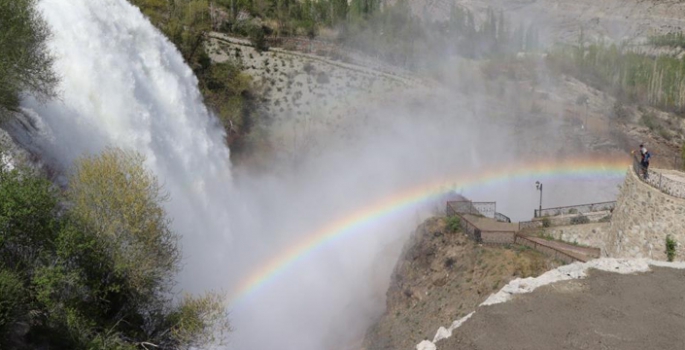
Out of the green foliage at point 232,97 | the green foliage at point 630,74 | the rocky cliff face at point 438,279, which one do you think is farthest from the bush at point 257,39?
the green foliage at point 630,74

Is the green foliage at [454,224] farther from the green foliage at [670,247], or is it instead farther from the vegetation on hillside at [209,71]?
the vegetation on hillside at [209,71]

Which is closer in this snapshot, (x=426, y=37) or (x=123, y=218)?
(x=123, y=218)

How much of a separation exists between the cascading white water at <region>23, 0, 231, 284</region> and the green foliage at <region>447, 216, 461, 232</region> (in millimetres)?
10607

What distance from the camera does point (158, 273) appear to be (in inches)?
567

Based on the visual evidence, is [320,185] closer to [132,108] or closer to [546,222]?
[132,108]

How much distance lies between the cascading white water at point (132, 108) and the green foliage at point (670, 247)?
16.8m

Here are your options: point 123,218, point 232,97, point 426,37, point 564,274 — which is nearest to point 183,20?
point 232,97

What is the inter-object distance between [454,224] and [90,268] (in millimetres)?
14527

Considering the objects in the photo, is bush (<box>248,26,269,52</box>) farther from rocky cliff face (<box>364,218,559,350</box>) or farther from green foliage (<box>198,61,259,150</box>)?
rocky cliff face (<box>364,218,559,350</box>)

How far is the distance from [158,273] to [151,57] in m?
16.8

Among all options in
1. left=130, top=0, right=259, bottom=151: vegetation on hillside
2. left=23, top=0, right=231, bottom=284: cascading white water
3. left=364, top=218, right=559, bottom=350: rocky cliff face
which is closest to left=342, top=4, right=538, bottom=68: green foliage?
left=130, top=0, right=259, bottom=151: vegetation on hillside

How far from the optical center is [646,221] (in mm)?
16062

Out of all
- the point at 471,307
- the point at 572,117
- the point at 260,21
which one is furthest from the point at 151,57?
the point at 572,117

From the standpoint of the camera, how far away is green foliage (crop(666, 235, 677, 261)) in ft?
49.8
